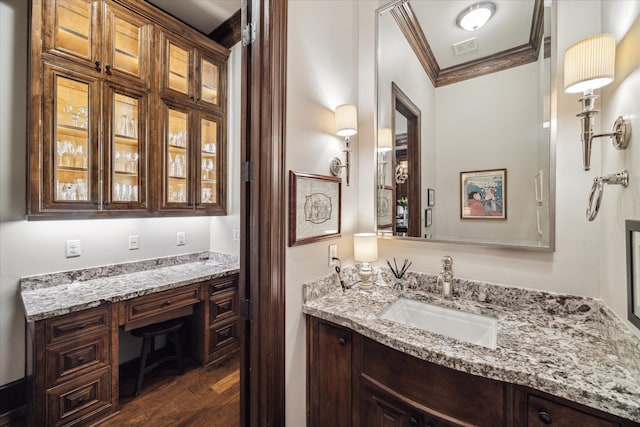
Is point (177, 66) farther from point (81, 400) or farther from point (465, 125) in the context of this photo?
point (81, 400)

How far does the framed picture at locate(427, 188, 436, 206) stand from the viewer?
5.19 feet

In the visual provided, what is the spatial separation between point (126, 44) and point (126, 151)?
0.82 m

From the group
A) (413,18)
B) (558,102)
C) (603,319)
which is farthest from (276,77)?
(603,319)

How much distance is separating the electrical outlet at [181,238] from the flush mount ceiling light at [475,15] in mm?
2818

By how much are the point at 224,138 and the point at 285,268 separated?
1966 millimetres

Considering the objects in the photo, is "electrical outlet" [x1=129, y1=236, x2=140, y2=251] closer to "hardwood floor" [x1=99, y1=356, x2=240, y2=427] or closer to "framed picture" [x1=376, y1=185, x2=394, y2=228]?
"hardwood floor" [x1=99, y1=356, x2=240, y2=427]

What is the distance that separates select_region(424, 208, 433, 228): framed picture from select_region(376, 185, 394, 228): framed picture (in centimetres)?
21

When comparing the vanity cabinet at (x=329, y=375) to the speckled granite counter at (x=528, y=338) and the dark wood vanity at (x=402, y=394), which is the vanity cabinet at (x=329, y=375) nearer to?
the dark wood vanity at (x=402, y=394)

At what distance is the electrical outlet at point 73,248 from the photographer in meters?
1.97

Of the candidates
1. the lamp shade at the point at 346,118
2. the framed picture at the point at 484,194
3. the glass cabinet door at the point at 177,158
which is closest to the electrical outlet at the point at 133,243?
the glass cabinet door at the point at 177,158

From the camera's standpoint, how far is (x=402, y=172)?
168cm

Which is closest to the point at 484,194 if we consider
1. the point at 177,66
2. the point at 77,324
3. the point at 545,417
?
the point at 545,417

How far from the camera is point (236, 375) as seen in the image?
2258mm

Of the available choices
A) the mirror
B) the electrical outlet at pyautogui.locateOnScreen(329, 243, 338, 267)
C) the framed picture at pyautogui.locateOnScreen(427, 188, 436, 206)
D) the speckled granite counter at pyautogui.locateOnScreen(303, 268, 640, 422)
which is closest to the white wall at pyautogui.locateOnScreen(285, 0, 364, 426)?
the electrical outlet at pyautogui.locateOnScreen(329, 243, 338, 267)
